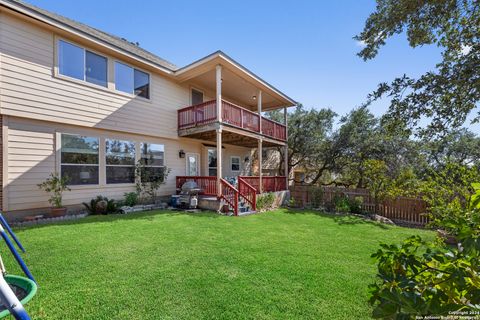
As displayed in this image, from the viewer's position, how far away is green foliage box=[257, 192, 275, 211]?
1020cm

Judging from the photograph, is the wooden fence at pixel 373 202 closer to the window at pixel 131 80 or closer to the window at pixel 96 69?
the window at pixel 131 80

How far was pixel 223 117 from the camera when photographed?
987cm

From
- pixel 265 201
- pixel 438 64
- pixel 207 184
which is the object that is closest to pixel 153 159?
pixel 207 184

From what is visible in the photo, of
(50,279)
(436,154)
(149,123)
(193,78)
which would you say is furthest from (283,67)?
(436,154)

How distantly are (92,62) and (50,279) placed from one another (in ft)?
26.5

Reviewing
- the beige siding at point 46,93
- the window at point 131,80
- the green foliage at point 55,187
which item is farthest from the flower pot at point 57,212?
the window at point 131,80

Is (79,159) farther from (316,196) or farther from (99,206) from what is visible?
(316,196)

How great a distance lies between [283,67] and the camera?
10.6 m

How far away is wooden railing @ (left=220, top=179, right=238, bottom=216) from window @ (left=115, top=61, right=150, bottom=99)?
17.7 ft

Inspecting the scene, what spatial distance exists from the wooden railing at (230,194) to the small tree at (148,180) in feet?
9.66

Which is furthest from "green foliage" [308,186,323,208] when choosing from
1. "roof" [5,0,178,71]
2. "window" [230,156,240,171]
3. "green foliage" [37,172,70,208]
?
"green foliage" [37,172,70,208]

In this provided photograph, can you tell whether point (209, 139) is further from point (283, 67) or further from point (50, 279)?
point (50, 279)

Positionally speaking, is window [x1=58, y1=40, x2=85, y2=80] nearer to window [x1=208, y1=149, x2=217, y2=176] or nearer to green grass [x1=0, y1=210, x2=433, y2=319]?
green grass [x1=0, y1=210, x2=433, y2=319]

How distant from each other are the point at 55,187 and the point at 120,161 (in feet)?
8.09
